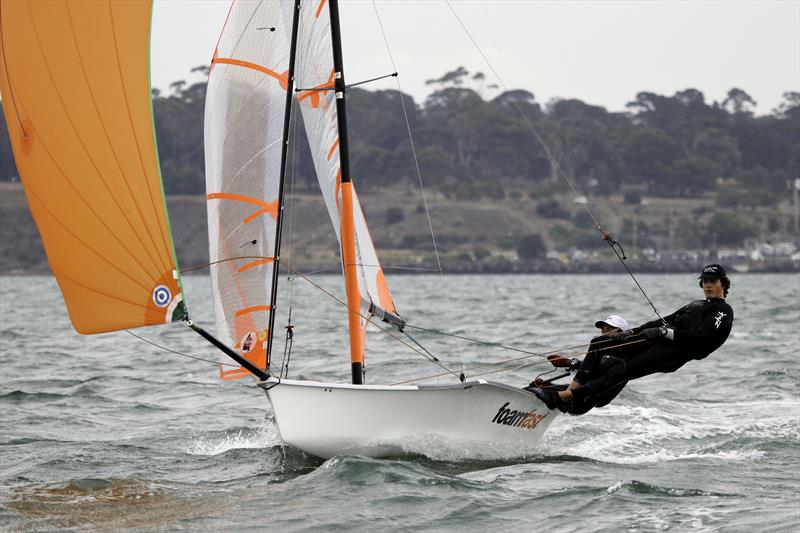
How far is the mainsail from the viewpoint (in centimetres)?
875

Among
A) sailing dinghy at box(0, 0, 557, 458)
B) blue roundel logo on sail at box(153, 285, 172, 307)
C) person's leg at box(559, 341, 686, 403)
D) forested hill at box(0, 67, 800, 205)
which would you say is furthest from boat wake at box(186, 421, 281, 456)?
forested hill at box(0, 67, 800, 205)

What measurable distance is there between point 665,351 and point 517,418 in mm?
1097

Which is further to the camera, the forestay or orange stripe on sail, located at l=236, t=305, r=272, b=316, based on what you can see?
orange stripe on sail, located at l=236, t=305, r=272, b=316

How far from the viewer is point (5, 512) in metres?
7.32

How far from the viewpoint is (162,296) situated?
23.9 feet

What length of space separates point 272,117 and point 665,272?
294ft

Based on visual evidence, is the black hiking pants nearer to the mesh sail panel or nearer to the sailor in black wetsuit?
the sailor in black wetsuit

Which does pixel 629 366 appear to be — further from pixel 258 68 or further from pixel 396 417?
pixel 258 68

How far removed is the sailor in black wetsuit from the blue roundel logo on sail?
2.68 metres

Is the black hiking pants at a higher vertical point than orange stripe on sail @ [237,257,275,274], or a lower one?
lower

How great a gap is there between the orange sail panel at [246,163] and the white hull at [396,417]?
2.74ft

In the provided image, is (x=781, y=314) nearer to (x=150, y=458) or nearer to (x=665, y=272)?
(x=150, y=458)

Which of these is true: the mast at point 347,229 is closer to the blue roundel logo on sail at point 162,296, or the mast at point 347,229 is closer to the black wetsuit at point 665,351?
the black wetsuit at point 665,351

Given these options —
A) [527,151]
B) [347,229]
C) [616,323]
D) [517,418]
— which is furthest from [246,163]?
[527,151]
